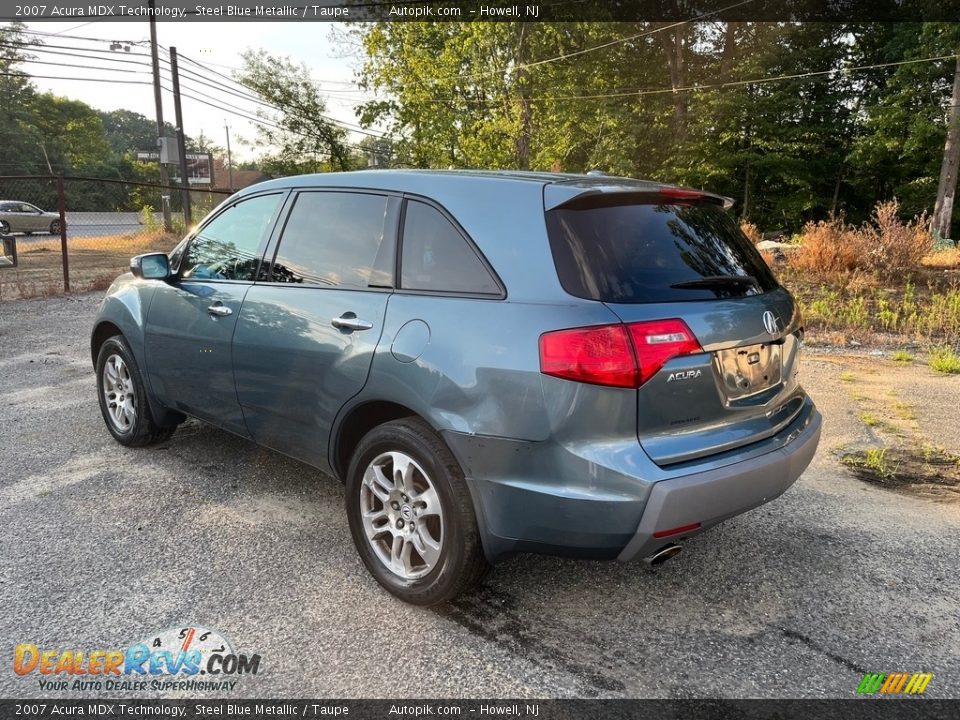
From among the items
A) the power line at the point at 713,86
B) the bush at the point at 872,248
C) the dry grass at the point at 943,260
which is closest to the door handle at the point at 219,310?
the bush at the point at 872,248

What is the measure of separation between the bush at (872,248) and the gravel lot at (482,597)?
8763 mm

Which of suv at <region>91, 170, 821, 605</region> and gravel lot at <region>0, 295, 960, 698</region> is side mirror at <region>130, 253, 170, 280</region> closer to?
suv at <region>91, 170, 821, 605</region>

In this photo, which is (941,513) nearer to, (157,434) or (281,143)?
(157,434)

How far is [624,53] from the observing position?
1340 inches

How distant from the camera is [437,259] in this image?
2.72 meters

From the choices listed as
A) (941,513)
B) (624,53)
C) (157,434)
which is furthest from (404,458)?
(624,53)

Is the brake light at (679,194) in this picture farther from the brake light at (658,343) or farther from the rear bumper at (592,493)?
the rear bumper at (592,493)

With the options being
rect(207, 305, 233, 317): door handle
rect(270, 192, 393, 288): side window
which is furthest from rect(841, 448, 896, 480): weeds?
rect(207, 305, 233, 317): door handle

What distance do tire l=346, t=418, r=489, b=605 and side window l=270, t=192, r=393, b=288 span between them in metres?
0.70

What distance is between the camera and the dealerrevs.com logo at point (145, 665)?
233cm

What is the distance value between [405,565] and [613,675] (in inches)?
35.8

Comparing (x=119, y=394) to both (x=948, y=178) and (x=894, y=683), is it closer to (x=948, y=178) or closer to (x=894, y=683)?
(x=894, y=683)

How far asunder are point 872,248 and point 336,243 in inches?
436

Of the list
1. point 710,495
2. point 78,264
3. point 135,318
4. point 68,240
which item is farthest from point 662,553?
point 68,240
